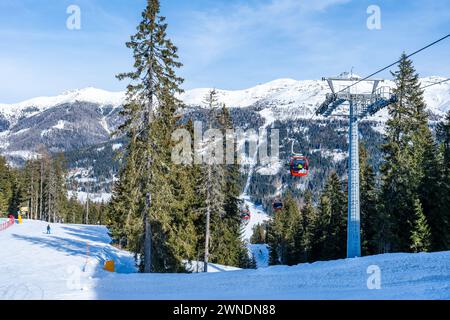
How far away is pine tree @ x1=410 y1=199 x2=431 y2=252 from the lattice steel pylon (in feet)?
35.5

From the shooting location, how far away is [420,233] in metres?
30.0

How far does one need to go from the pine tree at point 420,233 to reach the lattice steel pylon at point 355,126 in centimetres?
1083

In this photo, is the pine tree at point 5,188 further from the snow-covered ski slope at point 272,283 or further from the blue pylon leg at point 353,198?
the blue pylon leg at point 353,198

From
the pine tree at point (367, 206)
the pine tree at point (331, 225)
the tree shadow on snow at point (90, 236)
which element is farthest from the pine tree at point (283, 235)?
the tree shadow on snow at point (90, 236)

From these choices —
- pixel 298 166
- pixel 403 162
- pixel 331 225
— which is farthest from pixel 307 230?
pixel 298 166

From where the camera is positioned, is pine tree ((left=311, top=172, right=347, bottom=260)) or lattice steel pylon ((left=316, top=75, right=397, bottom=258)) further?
pine tree ((left=311, top=172, right=347, bottom=260))

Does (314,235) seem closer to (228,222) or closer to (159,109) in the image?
(228,222)

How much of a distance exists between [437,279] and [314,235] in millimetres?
36953

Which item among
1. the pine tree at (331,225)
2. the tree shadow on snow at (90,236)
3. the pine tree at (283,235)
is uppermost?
the pine tree at (331,225)

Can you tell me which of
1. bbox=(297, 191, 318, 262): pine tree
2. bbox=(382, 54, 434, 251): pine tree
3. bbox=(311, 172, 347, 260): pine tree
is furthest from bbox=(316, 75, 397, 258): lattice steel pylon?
bbox=(297, 191, 318, 262): pine tree

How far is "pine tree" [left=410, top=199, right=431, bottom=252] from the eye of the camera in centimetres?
2969

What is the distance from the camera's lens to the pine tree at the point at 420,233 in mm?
29688

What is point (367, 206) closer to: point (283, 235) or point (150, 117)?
point (150, 117)

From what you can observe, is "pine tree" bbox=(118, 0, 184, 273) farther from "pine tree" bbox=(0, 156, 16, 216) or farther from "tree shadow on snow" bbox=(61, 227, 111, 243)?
"pine tree" bbox=(0, 156, 16, 216)
